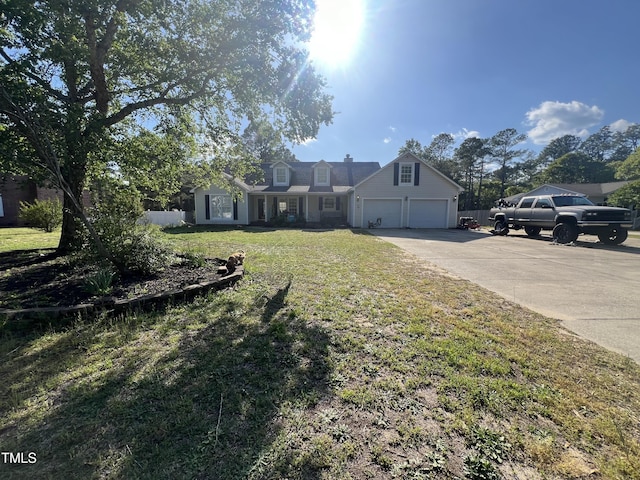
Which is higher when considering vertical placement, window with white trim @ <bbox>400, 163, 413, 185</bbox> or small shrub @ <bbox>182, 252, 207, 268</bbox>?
window with white trim @ <bbox>400, 163, 413, 185</bbox>

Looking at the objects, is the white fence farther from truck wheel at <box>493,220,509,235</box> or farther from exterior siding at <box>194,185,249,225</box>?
truck wheel at <box>493,220,509,235</box>

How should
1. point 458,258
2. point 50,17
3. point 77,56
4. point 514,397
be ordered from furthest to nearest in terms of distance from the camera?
point 458,258 < point 77,56 < point 50,17 < point 514,397

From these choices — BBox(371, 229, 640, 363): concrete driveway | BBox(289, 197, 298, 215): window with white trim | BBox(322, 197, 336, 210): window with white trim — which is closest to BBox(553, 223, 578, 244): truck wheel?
BBox(371, 229, 640, 363): concrete driveway

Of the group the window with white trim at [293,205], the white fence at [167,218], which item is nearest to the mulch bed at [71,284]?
the white fence at [167,218]

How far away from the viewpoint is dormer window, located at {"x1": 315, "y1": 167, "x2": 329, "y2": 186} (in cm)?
2084

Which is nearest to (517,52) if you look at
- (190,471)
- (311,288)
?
(311,288)

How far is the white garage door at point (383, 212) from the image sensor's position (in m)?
18.6

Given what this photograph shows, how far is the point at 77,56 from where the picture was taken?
4.71 m

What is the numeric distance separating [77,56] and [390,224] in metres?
17.1

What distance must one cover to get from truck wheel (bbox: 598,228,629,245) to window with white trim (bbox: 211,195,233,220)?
20.1 metres

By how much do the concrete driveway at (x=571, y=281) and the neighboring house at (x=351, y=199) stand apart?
8790 millimetres

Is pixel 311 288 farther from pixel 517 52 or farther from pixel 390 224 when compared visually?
pixel 390 224

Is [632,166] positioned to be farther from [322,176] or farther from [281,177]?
[281,177]

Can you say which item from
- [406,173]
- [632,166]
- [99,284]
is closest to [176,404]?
[99,284]
